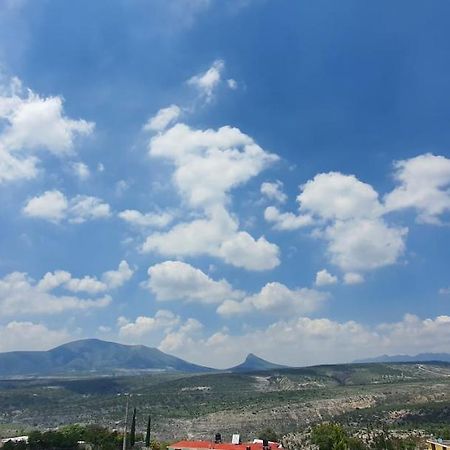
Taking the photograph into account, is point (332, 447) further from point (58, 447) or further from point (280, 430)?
point (280, 430)

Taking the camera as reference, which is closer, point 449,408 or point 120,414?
point 449,408

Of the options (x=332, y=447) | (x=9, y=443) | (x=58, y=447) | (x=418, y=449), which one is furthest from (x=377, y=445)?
(x=9, y=443)

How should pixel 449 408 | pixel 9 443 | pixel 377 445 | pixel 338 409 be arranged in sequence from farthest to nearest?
1. pixel 338 409
2. pixel 449 408
3. pixel 377 445
4. pixel 9 443

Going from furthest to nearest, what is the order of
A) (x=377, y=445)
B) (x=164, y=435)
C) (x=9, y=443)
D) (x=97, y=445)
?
1. (x=164, y=435)
2. (x=377, y=445)
3. (x=97, y=445)
4. (x=9, y=443)

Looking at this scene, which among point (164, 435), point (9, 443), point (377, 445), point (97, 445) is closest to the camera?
point (9, 443)

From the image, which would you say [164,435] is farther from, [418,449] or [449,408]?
[449,408]

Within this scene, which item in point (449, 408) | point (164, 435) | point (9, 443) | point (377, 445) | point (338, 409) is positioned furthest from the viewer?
point (338, 409)

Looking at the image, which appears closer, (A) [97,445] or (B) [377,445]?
(A) [97,445]

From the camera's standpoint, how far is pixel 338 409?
18925 cm

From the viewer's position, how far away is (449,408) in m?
168

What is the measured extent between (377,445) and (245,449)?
134 feet

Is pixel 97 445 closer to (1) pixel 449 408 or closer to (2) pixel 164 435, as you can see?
(2) pixel 164 435

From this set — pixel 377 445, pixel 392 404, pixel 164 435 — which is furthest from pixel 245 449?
pixel 392 404

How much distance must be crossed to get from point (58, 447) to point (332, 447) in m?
50.4
